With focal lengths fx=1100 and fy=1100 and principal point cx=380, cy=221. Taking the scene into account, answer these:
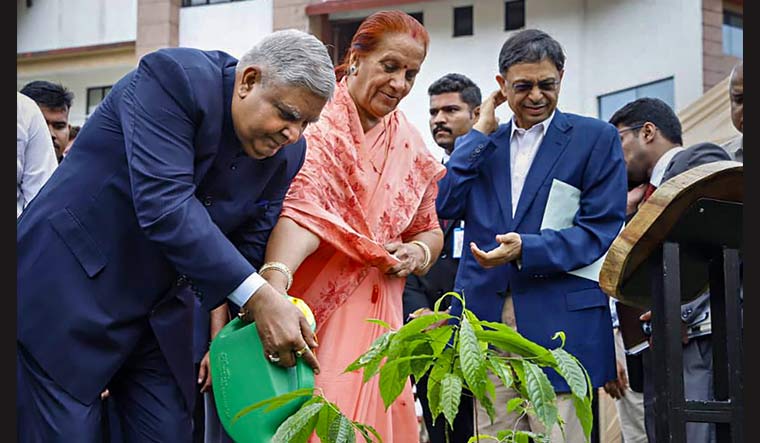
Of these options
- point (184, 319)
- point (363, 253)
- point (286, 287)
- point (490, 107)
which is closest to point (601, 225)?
point (490, 107)

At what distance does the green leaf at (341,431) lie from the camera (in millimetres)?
1997

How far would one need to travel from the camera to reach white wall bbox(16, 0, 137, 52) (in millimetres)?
7703

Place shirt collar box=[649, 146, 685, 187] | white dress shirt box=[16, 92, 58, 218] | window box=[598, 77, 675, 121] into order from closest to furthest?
white dress shirt box=[16, 92, 58, 218], shirt collar box=[649, 146, 685, 187], window box=[598, 77, 675, 121]

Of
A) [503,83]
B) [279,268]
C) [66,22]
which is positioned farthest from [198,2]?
[279,268]

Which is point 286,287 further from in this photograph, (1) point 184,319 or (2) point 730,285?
(2) point 730,285

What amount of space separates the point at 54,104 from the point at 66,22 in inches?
102

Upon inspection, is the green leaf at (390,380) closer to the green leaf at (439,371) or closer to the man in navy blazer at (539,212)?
the green leaf at (439,371)

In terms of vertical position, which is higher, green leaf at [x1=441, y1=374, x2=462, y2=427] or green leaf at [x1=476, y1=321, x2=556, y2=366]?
green leaf at [x1=476, y1=321, x2=556, y2=366]

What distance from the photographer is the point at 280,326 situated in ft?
8.37

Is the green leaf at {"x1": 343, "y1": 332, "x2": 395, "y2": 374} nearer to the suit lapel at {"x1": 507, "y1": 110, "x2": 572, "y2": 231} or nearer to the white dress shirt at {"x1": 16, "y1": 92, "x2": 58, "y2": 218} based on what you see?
the suit lapel at {"x1": 507, "y1": 110, "x2": 572, "y2": 231}

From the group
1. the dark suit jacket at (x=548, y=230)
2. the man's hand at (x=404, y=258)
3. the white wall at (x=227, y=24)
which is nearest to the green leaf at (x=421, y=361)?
the man's hand at (x=404, y=258)

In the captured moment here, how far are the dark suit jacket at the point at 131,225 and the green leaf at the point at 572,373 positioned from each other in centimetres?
86

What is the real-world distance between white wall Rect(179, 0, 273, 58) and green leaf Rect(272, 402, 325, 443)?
5548mm

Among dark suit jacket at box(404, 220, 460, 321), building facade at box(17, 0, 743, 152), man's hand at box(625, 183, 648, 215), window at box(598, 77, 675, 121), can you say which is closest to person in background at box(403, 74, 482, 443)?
dark suit jacket at box(404, 220, 460, 321)
